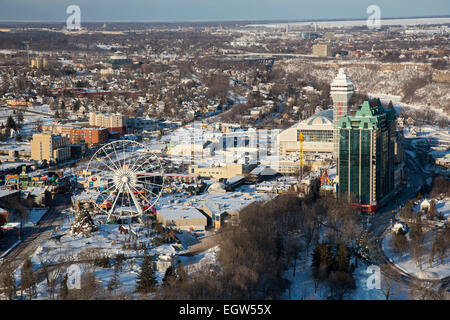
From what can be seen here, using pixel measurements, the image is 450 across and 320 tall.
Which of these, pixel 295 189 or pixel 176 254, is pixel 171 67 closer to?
pixel 295 189

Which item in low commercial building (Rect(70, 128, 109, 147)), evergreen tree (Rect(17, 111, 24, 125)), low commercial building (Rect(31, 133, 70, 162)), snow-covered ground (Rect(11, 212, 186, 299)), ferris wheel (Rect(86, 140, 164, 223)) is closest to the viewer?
snow-covered ground (Rect(11, 212, 186, 299))

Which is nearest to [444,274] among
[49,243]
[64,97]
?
[49,243]

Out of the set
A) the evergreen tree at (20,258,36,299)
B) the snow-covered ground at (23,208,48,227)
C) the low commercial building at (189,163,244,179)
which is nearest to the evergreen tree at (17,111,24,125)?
the low commercial building at (189,163,244,179)

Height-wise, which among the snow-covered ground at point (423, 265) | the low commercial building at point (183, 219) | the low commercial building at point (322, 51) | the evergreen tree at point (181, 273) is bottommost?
the snow-covered ground at point (423, 265)

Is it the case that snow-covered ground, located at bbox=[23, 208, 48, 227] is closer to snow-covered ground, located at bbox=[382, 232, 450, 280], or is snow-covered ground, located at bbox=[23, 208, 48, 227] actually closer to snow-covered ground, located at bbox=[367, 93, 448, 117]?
snow-covered ground, located at bbox=[382, 232, 450, 280]

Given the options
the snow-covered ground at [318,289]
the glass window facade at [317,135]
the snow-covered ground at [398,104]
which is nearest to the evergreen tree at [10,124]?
the glass window facade at [317,135]

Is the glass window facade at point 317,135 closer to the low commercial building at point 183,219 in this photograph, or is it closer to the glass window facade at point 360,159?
the glass window facade at point 360,159
